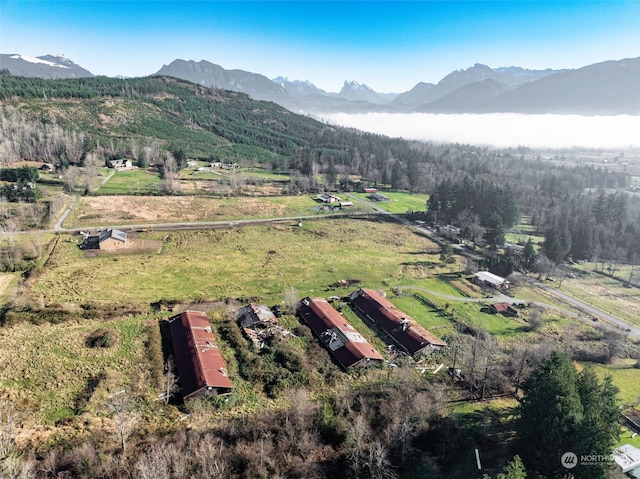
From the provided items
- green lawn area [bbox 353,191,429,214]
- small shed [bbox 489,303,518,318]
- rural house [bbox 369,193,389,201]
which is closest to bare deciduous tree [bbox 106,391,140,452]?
small shed [bbox 489,303,518,318]

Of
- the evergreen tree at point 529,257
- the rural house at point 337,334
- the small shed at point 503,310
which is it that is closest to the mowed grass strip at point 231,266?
the rural house at point 337,334

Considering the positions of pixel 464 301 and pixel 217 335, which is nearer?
pixel 217 335

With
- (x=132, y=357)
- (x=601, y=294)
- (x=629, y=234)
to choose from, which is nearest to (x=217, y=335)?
(x=132, y=357)

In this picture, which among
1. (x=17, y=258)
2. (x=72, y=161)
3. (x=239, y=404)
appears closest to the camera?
(x=239, y=404)

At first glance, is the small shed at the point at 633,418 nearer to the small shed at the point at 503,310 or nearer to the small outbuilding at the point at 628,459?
the small outbuilding at the point at 628,459

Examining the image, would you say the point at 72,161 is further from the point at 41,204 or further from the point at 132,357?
the point at 132,357

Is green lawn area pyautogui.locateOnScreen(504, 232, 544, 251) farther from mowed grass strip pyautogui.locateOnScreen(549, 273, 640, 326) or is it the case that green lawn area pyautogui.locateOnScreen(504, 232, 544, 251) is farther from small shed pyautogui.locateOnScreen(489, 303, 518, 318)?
small shed pyautogui.locateOnScreen(489, 303, 518, 318)
